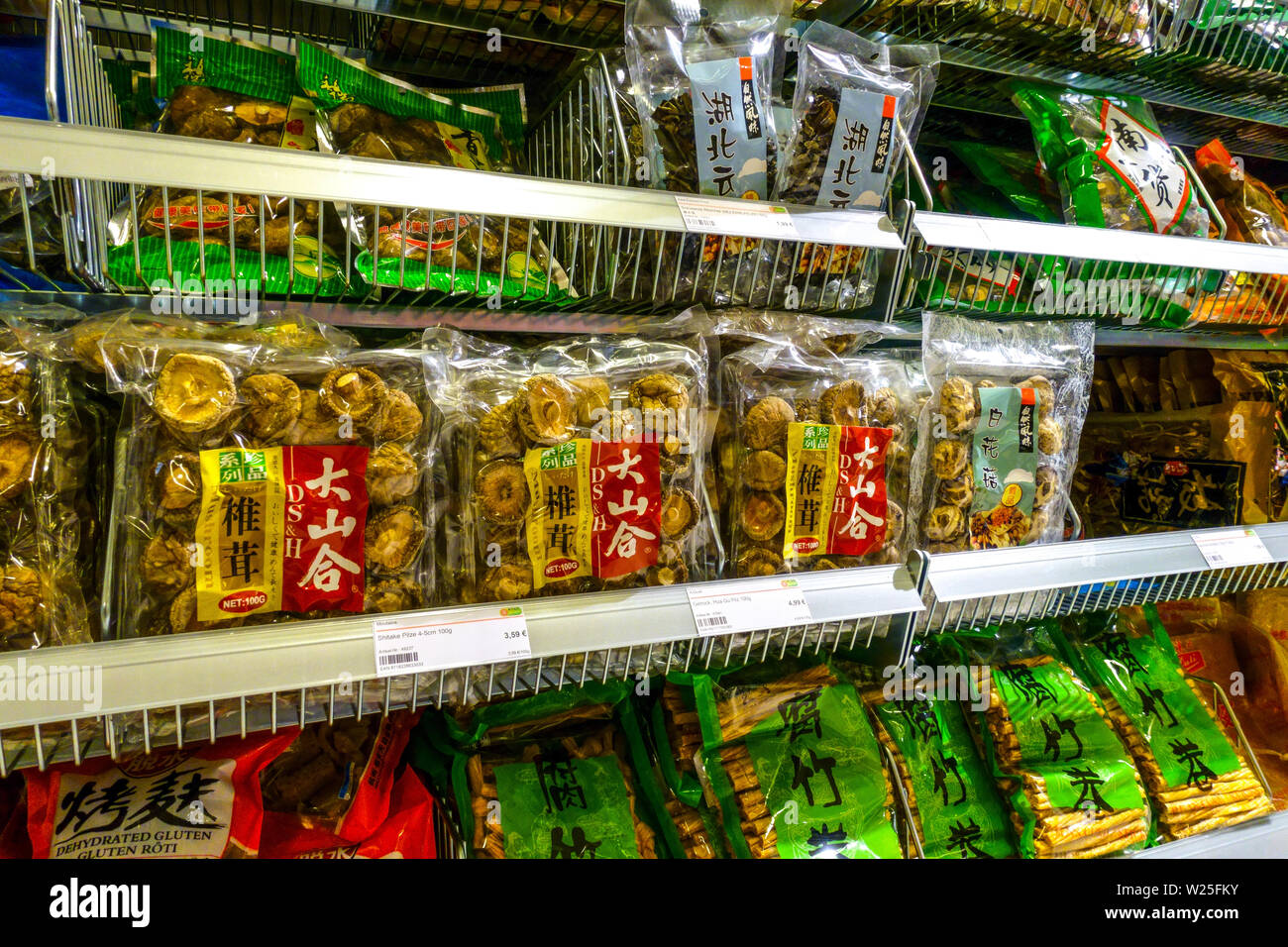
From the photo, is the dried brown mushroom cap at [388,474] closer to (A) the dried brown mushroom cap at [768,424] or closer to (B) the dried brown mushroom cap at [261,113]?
(A) the dried brown mushroom cap at [768,424]

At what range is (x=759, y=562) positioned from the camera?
3.60 feet

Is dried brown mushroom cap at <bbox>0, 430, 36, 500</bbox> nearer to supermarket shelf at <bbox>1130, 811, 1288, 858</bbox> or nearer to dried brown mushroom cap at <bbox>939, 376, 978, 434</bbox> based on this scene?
dried brown mushroom cap at <bbox>939, 376, 978, 434</bbox>

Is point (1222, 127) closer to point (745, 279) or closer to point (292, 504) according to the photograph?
point (745, 279)

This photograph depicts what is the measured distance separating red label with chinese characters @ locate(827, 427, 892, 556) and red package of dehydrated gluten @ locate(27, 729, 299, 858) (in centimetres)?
78

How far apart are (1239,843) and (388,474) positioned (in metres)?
1.65

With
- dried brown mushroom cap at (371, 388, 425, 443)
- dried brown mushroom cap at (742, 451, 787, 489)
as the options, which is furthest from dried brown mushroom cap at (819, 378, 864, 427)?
dried brown mushroom cap at (371, 388, 425, 443)

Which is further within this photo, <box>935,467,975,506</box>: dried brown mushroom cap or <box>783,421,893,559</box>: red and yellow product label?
<box>935,467,975,506</box>: dried brown mushroom cap

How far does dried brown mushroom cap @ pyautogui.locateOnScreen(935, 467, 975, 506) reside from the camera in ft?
4.06

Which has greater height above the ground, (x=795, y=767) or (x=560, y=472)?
(x=560, y=472)

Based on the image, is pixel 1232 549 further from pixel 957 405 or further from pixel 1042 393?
pixel 957 405

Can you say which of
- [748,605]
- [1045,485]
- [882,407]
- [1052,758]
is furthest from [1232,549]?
[748,605]

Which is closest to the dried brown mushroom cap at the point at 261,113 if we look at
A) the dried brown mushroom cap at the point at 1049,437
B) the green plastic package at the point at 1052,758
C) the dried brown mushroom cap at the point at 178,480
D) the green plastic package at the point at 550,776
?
the dried brown mushroom cap at the point at 178,480

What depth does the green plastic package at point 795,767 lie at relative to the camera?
123cm

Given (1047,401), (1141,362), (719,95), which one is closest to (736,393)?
(719,95)
